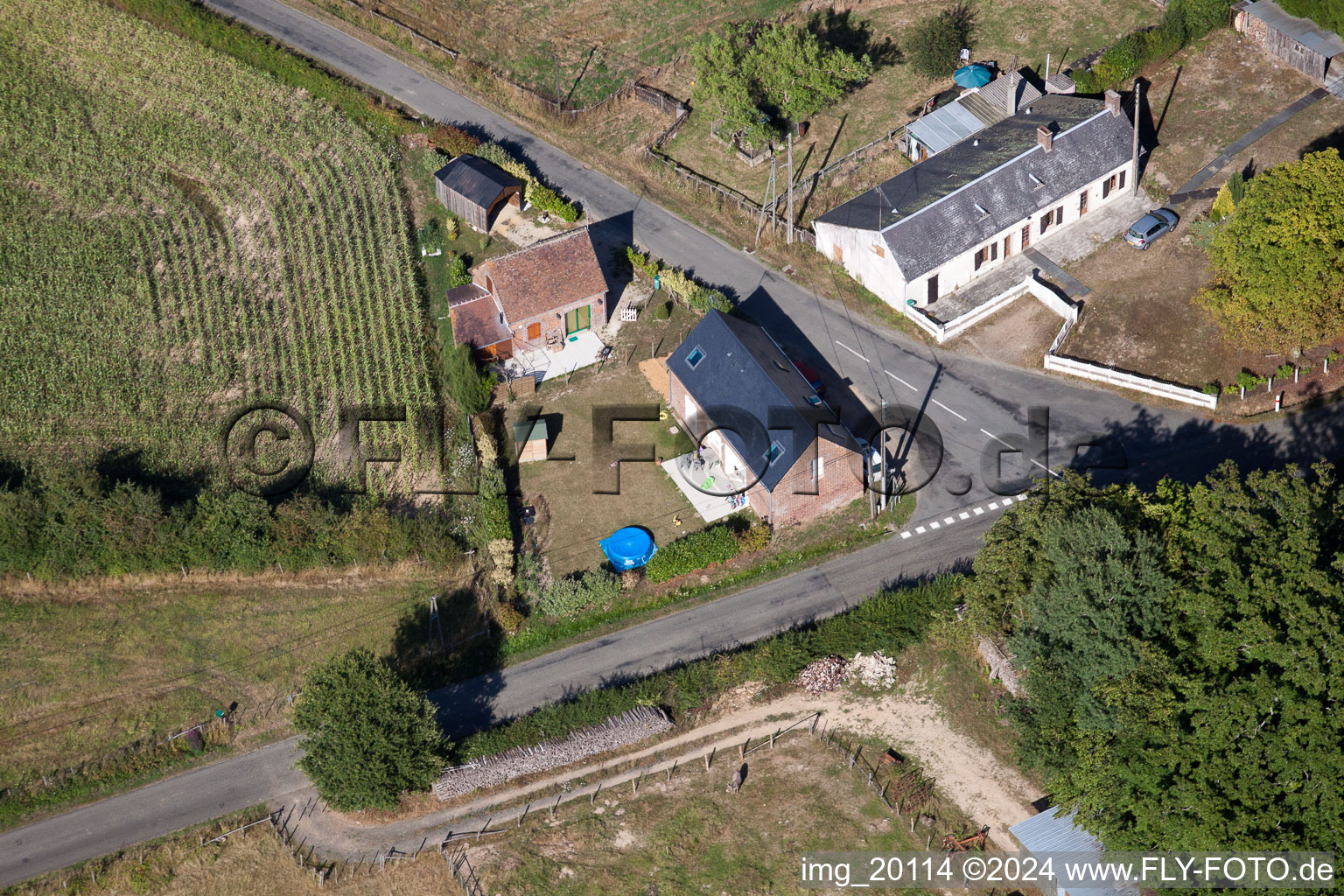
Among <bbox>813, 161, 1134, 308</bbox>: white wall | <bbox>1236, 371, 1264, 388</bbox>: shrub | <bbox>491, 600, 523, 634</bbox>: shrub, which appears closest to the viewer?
<bbox>491, 600, 523, 634</bbox>: shrub

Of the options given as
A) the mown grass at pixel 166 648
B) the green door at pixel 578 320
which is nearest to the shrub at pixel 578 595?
the mown grass at pixel 166 648

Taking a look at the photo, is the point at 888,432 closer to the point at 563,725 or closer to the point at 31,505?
the point at 563,725

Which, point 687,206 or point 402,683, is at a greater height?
point 687,206

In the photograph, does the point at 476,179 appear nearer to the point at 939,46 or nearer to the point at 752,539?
the point at 939,46

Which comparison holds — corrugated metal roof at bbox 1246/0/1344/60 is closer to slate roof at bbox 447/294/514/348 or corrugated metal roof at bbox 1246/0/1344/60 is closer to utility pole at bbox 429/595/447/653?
slate roof at bbox 447/294/514/348

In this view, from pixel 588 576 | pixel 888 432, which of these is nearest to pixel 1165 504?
pixel 888 432

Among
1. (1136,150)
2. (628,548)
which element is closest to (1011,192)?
(1136,150)

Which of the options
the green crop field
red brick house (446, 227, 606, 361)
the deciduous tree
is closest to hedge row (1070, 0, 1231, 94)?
the deciduous tree
